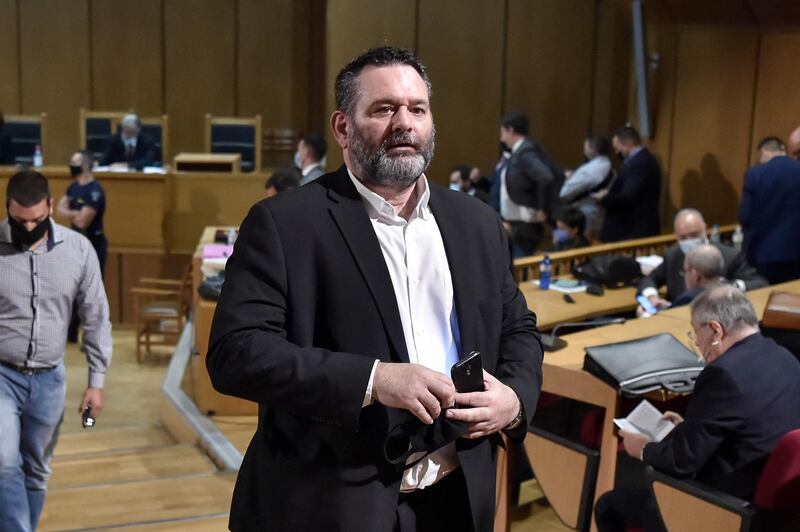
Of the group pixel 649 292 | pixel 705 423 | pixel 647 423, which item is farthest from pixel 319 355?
pixel 649 292

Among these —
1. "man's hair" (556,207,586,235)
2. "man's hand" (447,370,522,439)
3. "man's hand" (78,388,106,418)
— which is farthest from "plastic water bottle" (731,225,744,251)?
"man's hand" (447,370,522,439)

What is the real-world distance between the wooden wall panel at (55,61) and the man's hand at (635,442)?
941 cm

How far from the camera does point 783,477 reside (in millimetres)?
2777

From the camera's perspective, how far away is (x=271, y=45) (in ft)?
37.8

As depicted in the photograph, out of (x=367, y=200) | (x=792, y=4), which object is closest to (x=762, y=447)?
(x=367, y=200)

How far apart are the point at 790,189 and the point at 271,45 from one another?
6706 millimetres

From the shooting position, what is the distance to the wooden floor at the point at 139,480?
164 inches

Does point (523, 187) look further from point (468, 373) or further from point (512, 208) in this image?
point (468, 373)

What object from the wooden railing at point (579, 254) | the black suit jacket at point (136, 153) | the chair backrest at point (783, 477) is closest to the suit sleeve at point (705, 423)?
the chair backrest at point (783, 477)

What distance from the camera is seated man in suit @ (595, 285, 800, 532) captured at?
2891mm

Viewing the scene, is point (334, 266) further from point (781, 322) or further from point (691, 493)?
Answer: point (781, 322)

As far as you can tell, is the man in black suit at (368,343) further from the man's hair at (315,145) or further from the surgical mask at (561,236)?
the man's hair at (315,145)

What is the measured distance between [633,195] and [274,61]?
5.42 meters

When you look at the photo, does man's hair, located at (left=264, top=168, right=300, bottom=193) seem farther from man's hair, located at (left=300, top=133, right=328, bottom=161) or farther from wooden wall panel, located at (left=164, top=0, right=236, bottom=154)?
wooden wall panel, located at (left=164, top=0, right=236, bottom=154)
